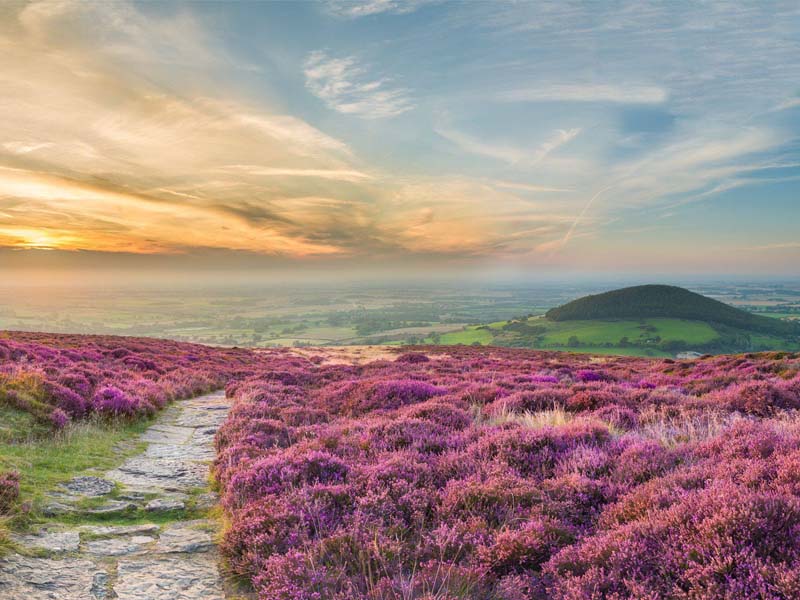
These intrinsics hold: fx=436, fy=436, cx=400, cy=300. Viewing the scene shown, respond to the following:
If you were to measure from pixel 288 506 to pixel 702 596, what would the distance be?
185 inches

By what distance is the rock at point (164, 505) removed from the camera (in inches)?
287

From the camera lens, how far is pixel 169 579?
202 inches

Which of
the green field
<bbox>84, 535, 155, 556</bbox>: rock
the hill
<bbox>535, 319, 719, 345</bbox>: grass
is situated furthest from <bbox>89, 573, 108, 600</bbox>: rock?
the hill

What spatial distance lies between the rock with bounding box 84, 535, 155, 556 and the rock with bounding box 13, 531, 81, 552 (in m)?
0.19

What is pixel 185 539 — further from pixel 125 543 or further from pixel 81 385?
pixel 81 385

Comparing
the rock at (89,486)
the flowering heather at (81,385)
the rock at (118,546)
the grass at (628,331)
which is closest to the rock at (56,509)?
the rock at (89,486)

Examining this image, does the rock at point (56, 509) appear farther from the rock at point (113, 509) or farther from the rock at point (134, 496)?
the rock at point (134, 496)

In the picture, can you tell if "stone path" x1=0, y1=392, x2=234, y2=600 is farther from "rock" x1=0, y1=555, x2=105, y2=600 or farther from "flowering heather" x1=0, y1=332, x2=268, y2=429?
"flowering heather" x1=0, y1=332, x2=268, y2=429

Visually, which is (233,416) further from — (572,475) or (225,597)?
(572,475)

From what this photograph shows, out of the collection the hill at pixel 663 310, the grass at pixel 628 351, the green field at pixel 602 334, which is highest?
the hill at pixel 663 310


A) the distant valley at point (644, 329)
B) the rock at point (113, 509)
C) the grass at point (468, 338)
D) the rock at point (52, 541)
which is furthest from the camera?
the distant valley at point (644, 329)

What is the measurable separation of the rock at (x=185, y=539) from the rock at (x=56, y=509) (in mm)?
1656

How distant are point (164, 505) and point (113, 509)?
0.73 metres

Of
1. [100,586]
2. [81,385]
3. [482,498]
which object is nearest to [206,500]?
[100,586]
